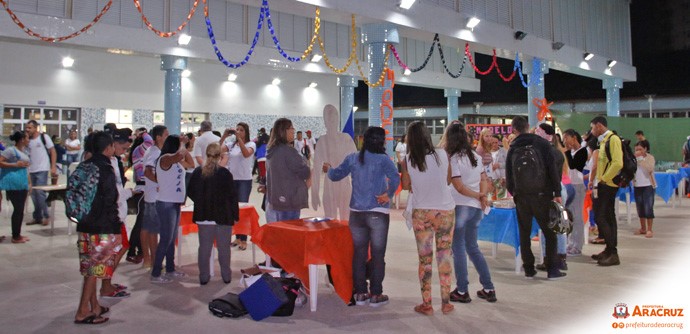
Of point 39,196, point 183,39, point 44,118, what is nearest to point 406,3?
point 183,39

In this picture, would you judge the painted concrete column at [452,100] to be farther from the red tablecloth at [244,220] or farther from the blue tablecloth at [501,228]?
the red tablecloth at [244,220]

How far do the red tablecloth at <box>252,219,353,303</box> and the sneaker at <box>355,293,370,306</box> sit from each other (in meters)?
0.07

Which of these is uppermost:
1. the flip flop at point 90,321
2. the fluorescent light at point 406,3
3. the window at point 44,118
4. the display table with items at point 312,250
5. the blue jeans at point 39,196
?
the fluorescent light at point 406,3

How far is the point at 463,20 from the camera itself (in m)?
13.1

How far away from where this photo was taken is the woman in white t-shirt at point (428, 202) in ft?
13.6

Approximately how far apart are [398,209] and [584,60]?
10.5 m

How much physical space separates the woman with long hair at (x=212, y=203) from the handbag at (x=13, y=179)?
3.63 metres

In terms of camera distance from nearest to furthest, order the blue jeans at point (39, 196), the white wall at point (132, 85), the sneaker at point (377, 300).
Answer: the sneaker at point (377, 300) < the blue jeans at point (39, 196) < the white wall at point (132, 85)

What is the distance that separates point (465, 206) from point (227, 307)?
201 centimetres

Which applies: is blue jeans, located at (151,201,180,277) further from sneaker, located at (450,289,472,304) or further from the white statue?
sneaker, located at (450,289,472,304)

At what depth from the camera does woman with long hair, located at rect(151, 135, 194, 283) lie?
204 inches

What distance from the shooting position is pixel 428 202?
4.15 metres

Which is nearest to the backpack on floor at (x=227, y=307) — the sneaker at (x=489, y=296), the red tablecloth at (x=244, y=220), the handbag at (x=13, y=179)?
the red tablecloth at (x=244, y=220)

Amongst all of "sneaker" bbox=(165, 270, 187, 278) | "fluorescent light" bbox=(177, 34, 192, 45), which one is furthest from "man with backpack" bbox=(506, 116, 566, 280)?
"fluorescent light" bbox=(177, 34, 192, 45)
